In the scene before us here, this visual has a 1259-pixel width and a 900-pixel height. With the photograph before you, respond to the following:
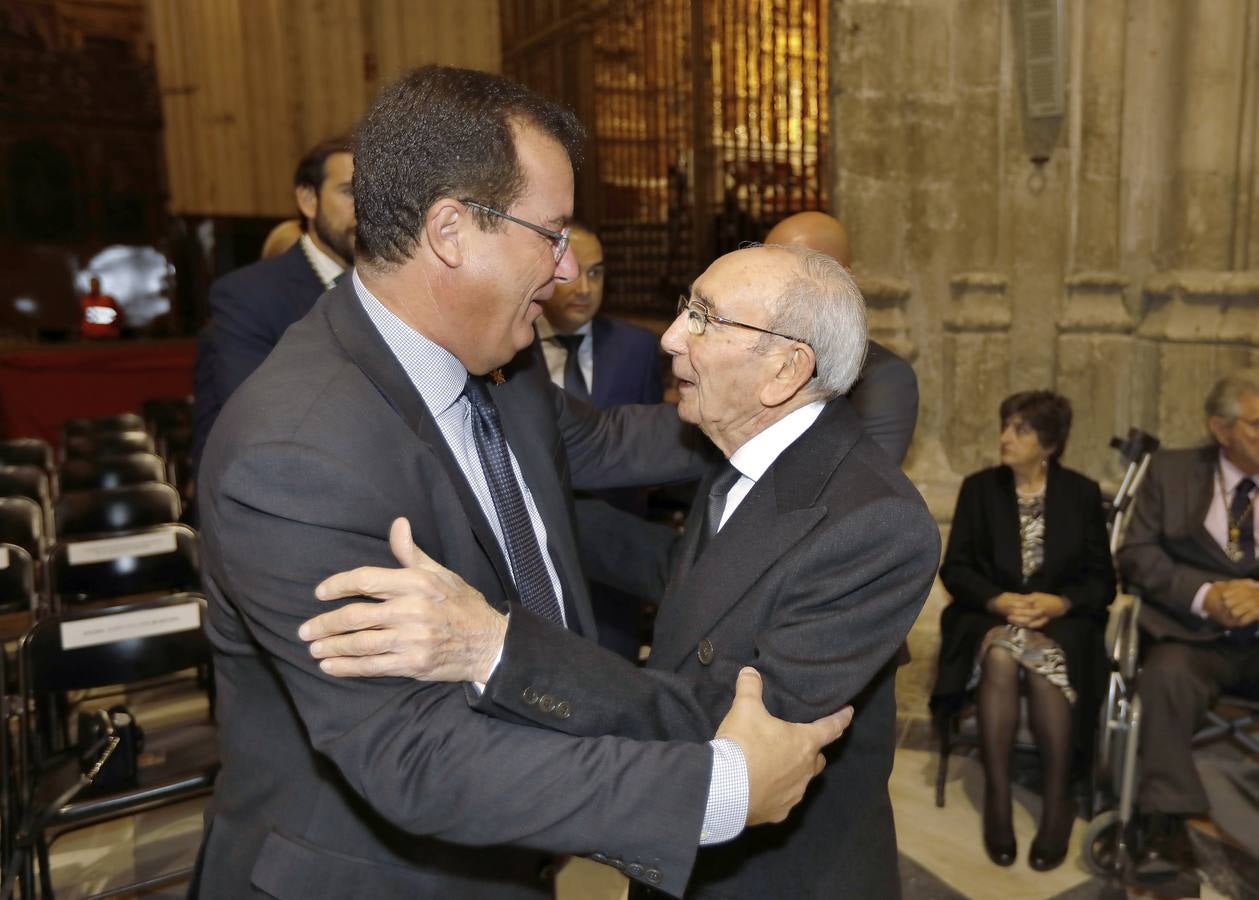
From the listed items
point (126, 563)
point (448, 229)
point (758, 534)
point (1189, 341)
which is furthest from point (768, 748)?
point (1189, 341)

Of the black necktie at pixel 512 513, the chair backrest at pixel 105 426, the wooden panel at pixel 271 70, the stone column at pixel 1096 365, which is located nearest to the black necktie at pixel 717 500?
the black necktie at pixel 512 513

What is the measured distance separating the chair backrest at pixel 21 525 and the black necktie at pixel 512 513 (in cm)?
344

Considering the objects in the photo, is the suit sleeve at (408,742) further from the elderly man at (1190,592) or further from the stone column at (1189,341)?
the stone column at (1189,341)

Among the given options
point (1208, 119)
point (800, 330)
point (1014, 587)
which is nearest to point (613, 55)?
point (1208, 119)

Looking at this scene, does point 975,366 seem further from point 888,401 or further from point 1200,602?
point 888,401

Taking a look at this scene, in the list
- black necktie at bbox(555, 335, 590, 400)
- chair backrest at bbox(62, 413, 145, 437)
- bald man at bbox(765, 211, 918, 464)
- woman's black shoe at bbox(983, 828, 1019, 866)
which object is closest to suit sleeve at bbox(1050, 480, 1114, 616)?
woman's black shoe at bbox(983, 828, 1019, 866)

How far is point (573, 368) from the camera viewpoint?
3641 mm

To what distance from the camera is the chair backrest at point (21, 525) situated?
164 inches

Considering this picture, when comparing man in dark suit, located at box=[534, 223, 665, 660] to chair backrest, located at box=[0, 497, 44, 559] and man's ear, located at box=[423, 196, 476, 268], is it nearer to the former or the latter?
man's ear, located at box=[423, 196, 476, 268]

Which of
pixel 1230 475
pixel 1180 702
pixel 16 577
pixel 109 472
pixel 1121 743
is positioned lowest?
pixel 1121 743

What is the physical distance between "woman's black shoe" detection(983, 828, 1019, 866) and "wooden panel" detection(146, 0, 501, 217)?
10069 mm

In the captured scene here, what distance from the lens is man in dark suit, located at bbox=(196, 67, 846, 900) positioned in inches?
45.8

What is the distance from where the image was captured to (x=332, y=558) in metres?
1.16

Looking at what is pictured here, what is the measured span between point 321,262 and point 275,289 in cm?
19
